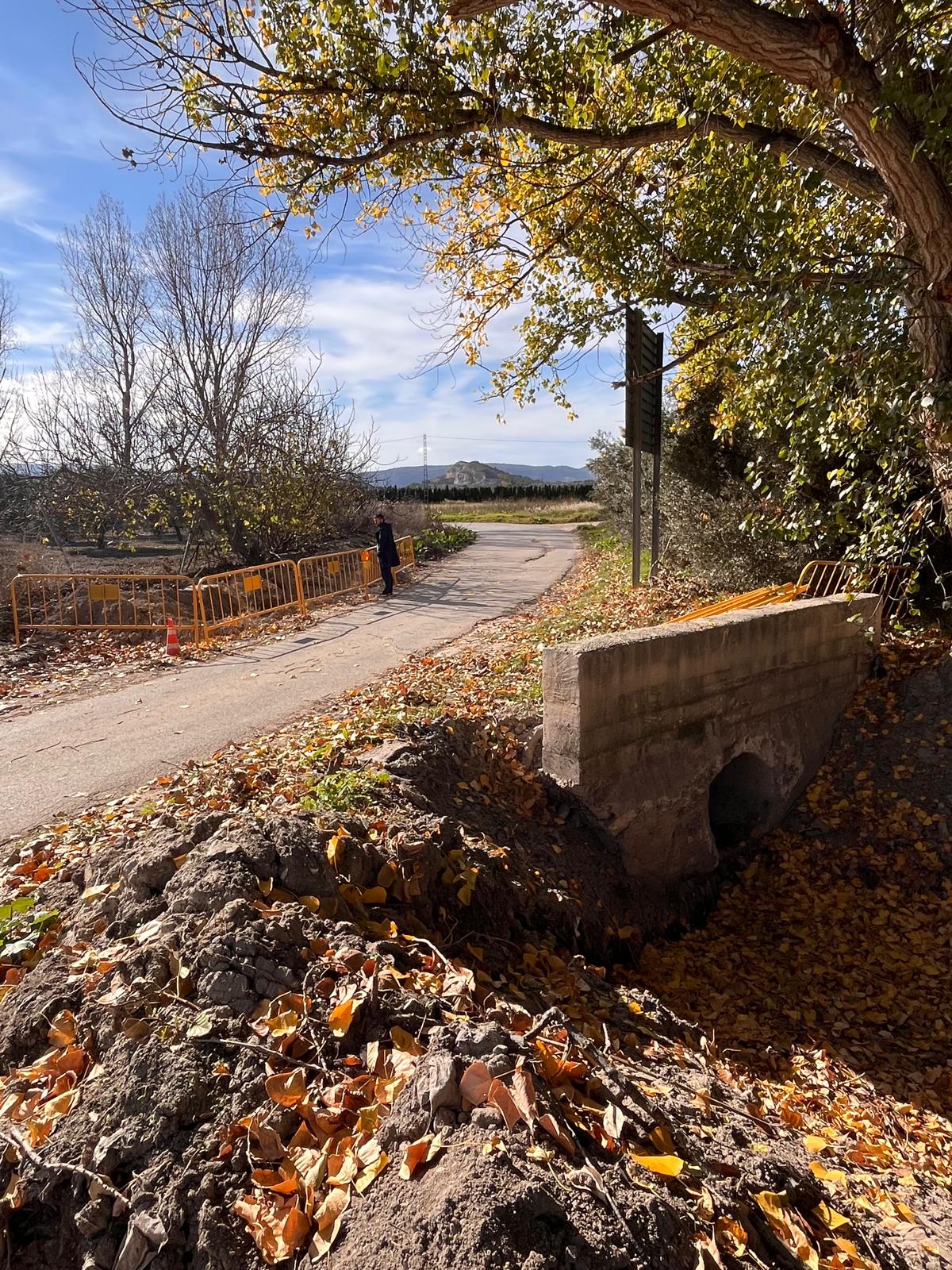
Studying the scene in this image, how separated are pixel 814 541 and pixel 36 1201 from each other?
10.5m

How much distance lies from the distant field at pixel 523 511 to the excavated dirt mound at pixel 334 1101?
1283 inches

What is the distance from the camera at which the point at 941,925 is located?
6.04 meters

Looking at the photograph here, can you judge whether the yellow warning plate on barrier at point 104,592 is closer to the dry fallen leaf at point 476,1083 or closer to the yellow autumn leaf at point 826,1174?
the dry fallen leaf at point 476,1083

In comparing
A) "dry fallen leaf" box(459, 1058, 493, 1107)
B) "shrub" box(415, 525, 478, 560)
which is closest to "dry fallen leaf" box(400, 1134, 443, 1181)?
"dry fallen leaf" box(459, 1058, 493, 1107)

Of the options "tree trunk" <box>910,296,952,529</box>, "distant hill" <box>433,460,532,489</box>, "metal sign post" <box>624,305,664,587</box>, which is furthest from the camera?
"distant hill" <box>433,460,532,489</box>

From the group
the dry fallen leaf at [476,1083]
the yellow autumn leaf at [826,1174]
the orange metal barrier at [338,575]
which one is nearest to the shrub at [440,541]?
the orange metal barrier at [338,575]

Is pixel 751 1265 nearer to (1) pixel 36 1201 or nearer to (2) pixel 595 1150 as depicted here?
(2) pixel 595 1150

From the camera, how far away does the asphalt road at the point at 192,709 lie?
5.32 meters

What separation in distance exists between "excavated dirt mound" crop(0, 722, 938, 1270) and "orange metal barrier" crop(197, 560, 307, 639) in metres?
7.33

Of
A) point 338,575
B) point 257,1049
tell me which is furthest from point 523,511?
point 257,1049

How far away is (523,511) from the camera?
156ft

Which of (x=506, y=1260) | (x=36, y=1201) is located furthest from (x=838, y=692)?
(x=36, y=1201)

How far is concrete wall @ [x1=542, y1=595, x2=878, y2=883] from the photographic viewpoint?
5.64 meters

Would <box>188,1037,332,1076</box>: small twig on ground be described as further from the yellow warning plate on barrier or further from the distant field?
the distant field
